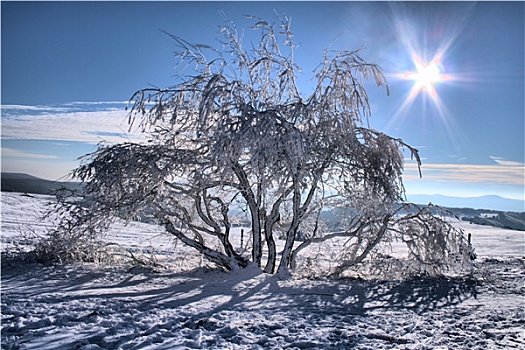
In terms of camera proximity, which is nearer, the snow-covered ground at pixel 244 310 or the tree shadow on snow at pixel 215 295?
the snow-covered ground at pixel 244 310

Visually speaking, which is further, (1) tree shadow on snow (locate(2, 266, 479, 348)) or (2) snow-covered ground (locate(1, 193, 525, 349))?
(1) tree shadow on snow (locate(2, 266, 479, 348))

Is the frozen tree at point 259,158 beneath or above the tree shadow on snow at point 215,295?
above

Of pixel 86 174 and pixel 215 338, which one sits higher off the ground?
pixel 86 174

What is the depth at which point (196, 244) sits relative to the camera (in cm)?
934

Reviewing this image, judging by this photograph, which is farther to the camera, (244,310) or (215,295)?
(215,295)

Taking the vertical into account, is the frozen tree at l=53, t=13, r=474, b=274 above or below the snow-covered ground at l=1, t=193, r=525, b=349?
above

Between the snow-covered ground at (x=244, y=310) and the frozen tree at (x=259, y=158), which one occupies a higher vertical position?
the frozen tree at (x=259, y=158)

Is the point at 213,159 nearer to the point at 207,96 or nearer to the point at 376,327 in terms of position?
the point at 207,96

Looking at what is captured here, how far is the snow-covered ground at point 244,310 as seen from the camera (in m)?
4.09

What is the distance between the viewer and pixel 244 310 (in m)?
5.46

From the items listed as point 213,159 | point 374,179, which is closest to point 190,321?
point 213,159

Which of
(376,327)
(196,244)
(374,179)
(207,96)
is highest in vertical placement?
(207,96)

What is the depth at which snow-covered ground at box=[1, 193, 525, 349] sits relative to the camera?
4.09 meters

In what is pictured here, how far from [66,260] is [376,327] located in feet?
23.3
